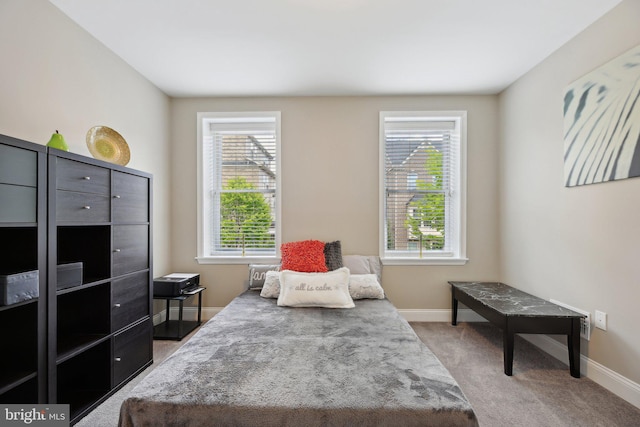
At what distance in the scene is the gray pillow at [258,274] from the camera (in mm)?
3152

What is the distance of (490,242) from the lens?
3.46 meters

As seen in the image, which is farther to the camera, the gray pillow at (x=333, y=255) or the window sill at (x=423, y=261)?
the window sill at (x=423, y=261)

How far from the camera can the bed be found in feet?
4.04

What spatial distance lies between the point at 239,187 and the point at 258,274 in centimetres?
109

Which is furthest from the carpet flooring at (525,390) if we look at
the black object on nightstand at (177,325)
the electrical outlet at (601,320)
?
the black object on nightstand at (177,325)

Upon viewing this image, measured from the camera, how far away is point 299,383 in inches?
55.1

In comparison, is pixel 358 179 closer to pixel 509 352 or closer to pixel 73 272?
pixel 509 352

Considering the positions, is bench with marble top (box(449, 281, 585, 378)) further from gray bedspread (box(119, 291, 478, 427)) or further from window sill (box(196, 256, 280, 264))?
window sill (box(196, 256, 280, 264))

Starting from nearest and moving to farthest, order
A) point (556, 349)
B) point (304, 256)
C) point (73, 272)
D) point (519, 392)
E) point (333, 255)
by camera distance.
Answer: point (73, 272), point (519, 392), point (556, 349), point (304, 256), point (333, 255)

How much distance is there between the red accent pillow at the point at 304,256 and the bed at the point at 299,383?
952mm

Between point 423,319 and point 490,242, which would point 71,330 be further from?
point 490,242

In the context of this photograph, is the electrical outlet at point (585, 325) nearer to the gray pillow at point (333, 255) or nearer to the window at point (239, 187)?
the gray pillow at point (333, 255)

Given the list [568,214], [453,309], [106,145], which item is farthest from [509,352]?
[106,145]

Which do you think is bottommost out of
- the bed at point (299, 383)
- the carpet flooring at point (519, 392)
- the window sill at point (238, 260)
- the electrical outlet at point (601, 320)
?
the carpet flooring at point (519, 392)
